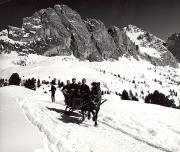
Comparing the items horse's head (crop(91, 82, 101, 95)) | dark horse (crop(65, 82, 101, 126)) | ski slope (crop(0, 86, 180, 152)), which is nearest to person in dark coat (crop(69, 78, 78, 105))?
dark horse (crop(65, 82, 101, 126))

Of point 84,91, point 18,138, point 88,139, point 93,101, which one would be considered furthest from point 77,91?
point 18,138

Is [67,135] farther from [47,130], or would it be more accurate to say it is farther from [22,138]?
[22,138]

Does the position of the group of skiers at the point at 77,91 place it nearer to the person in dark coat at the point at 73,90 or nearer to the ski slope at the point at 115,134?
the person in dark coat at the point at 73,90

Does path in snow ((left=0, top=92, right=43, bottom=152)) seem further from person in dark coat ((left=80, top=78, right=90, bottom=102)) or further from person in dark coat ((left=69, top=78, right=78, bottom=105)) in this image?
person in dark coat ((left=69, top=78, right=78, bottom=105))

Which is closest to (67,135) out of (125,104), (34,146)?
(34,146)

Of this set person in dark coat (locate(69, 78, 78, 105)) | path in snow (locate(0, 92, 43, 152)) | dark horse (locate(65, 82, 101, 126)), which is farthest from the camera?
person in dark coat (locate(69, 78, 78, 105))

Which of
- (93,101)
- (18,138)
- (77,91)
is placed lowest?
(18,138)

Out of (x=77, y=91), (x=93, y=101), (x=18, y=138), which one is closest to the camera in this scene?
(x=18, y=138)

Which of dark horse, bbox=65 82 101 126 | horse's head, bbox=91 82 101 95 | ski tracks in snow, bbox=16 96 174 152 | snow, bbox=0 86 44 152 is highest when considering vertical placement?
horse's head, bbox=91 82 101 95

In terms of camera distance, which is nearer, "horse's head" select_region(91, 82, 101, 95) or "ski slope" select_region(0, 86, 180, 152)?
"ski slope" select_region(0, 86, 180, 152)

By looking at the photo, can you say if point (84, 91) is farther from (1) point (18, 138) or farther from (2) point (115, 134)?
(1) point (18, 138)

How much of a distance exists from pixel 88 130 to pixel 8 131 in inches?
189

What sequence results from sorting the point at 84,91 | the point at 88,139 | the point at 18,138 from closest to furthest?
the point at 18,138 < the point at 88,139 < the point at 84,91

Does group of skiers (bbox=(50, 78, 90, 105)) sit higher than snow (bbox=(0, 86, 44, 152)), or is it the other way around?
group of skiers (bbox=(50, 78, 90, 105))
